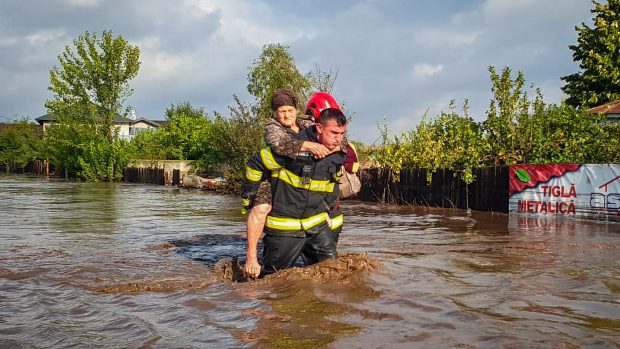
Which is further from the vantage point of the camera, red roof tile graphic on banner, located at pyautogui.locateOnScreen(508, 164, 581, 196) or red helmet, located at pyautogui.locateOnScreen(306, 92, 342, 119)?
red roof tile graphic on banner, located at pyautogui.locateOnScreen(508, 164, 581, 196)

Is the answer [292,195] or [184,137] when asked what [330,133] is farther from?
[184,137]

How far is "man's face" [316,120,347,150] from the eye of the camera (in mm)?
5301

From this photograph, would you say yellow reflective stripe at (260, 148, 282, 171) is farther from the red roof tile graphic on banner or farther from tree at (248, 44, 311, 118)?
tree at (248, 44, 311, 118)

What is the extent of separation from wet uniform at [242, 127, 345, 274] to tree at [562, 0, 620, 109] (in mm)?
25095

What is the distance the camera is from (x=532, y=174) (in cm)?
1642

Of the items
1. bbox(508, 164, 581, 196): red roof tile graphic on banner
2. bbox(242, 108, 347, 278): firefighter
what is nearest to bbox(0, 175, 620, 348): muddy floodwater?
bbox(242, 108, 347, 278): firefighter

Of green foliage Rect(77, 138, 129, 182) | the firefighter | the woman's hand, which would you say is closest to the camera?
the woman's hand

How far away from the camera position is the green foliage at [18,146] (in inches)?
3142

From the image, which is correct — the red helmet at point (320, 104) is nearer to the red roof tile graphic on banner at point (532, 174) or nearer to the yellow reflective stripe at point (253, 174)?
the yellow reflective stripe at point (253, 174)

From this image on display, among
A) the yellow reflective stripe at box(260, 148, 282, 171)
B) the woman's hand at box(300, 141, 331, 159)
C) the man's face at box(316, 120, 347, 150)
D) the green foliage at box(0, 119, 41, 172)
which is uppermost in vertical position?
the green foliage at box(0, 119, 41, 172)

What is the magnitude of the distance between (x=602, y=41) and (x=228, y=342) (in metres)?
28.6

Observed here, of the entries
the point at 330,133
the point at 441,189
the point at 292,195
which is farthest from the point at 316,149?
the point at 441,189

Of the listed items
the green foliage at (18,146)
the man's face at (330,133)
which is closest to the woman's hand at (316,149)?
the man's face at (330,133)

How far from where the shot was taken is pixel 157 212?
16859mm
